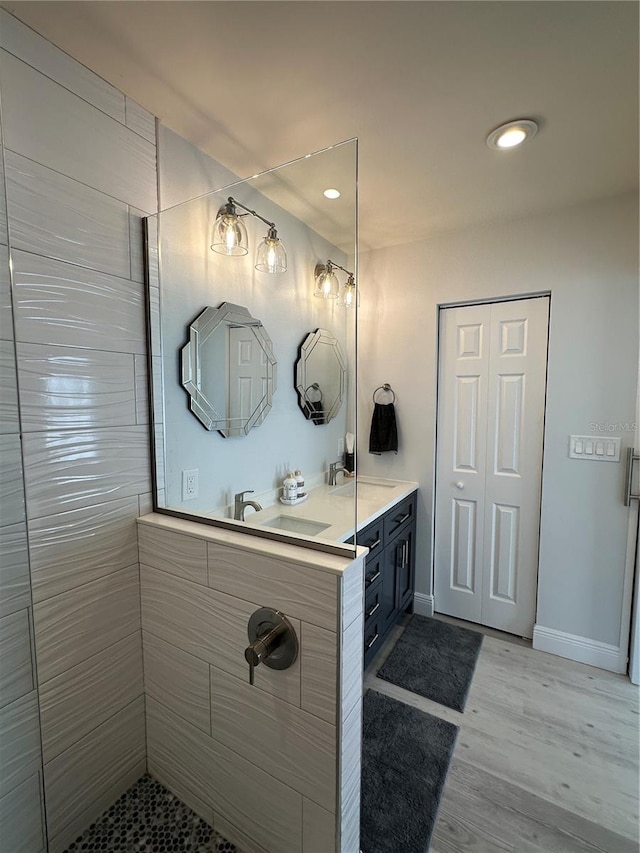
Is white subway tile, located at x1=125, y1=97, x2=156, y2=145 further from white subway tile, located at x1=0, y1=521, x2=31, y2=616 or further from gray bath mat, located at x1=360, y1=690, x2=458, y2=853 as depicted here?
gray bath mat, located at x1=360, y1=690, x2=458, y2=853

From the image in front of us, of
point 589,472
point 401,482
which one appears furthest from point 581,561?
point 401,482

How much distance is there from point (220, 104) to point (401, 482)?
7.11 ft

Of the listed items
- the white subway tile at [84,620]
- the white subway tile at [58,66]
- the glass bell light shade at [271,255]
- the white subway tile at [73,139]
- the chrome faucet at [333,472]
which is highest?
the white subway tile at [58,66]

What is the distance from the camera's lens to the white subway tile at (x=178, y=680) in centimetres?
124

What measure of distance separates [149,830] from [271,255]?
223 cm

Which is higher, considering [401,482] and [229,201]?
[229,201]

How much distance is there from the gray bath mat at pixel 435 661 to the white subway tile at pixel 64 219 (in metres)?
2.27

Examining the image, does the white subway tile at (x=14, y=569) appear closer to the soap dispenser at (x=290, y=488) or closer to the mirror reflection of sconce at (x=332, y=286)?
the soap dispenser at (x=290, y=488)

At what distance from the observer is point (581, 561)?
203cm

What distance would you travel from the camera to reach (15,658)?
1049 mm

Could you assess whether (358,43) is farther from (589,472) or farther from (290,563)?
(589,472)

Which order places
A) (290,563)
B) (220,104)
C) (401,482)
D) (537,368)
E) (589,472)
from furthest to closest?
(401,482)
(537,368)
(589,472)
(220,104)
(290,563)

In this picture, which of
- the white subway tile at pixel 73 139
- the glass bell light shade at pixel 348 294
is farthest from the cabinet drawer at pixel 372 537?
the white subway tile at pixel 73 139

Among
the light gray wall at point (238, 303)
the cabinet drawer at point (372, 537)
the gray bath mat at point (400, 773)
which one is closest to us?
the gray bath mat at point (400, 773)
